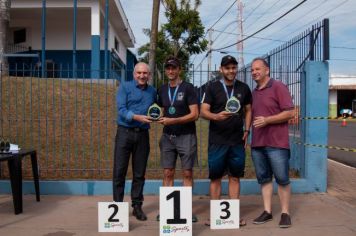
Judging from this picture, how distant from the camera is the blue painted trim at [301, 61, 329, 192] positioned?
8.30 meters

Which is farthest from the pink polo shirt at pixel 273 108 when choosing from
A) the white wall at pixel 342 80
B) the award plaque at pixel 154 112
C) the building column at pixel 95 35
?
the white wall at pixel 342 80

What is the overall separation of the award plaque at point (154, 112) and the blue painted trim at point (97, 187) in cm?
243

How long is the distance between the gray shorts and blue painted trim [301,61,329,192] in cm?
294

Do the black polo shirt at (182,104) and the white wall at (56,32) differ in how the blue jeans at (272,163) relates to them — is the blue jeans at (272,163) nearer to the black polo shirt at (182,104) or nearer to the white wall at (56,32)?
the black polo shirt at (182,104)

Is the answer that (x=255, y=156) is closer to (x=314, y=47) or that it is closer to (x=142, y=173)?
(x=142, y=173)

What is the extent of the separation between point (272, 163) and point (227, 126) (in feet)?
2.42

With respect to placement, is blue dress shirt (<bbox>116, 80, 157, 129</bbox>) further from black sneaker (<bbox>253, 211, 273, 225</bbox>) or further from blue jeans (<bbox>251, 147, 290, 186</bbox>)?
black sneaker (<bbox>253, 211, 273, 225</bbox>)

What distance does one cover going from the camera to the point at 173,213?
543 cm

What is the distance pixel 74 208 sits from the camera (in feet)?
23.6

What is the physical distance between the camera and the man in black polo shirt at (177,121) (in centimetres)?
605

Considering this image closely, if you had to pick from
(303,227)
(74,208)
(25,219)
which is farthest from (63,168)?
(303,227)

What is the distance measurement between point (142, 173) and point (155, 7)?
11500mm

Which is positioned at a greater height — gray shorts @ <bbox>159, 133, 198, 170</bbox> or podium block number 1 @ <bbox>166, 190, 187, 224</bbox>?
gray shorts @ <bbox>159, 133, 198, 170</bbox>

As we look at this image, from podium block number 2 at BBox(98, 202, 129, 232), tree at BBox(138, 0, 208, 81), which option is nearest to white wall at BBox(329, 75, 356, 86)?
tree at BBox(138, 0, 208, 81)
